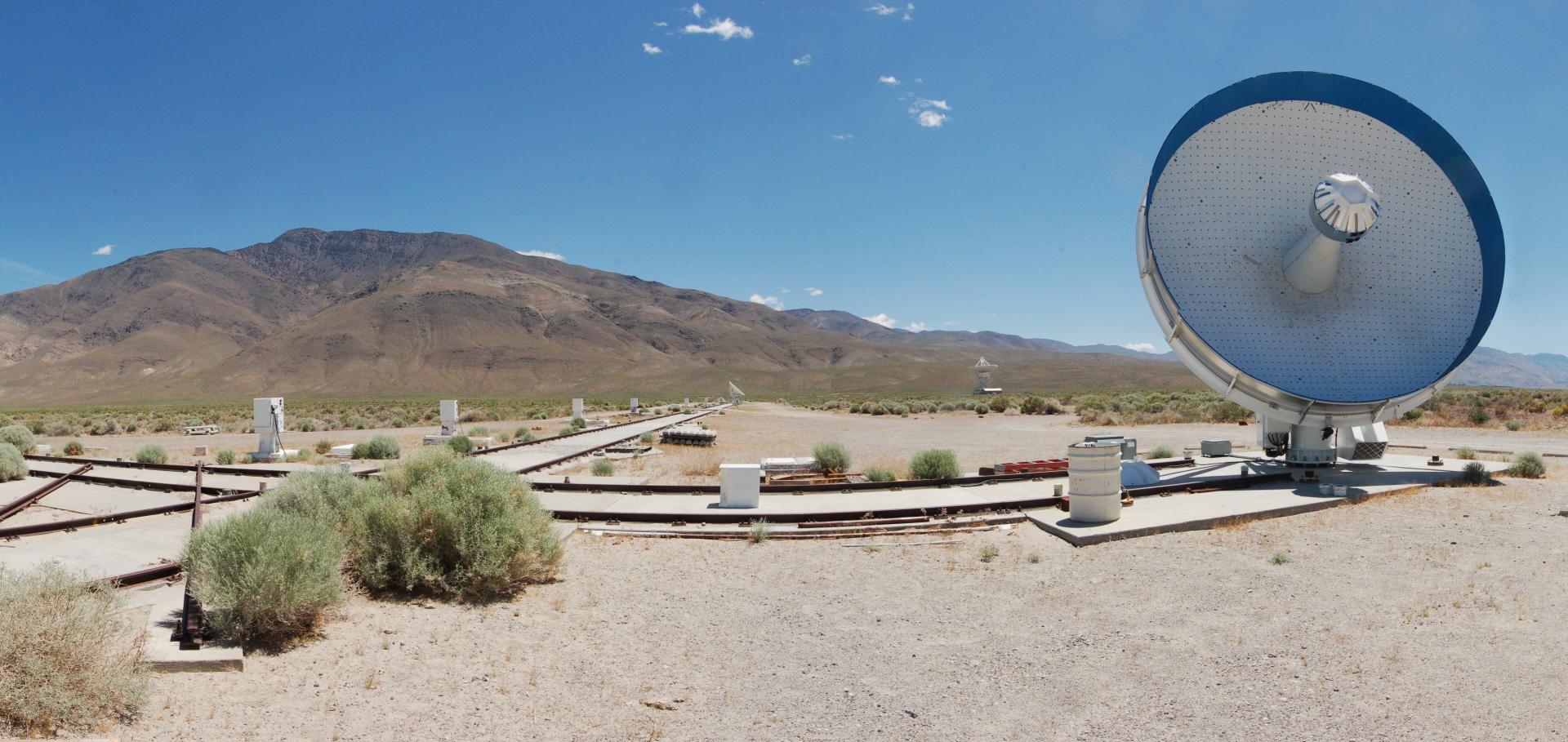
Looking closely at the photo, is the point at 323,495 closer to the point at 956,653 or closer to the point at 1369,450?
the point at 956,653

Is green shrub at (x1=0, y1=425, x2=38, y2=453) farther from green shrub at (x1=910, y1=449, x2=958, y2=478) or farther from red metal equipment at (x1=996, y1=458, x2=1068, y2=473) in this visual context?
red metal equipment at (x1=996, y1=458, x2=1068, y2=473)

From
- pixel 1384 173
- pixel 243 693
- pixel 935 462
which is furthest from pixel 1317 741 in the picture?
pixel 1384 173

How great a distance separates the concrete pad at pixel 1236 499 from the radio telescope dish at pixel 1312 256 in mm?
1091

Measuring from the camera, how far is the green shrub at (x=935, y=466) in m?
16.4

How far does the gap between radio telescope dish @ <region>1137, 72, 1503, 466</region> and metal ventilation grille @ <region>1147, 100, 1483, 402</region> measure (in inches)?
0.9

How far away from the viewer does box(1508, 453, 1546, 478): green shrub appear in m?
15.0

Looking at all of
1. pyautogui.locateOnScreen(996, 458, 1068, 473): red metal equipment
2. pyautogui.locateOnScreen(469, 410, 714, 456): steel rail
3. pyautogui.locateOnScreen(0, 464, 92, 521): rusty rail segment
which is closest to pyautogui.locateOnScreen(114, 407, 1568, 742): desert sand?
pyautogui.locateOnScreen(996, 458, 1068, 473): red metal equipment

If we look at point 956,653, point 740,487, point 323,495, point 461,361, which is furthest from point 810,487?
point 461,361

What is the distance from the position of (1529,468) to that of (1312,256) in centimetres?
606

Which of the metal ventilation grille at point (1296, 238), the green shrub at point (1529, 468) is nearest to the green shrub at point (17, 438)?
the metal ventilation grille at point (1296, 238)

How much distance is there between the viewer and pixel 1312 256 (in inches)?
541

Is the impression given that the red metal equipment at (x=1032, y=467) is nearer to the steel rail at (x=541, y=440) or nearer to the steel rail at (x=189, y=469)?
the steel rail at (x=541, y=440)

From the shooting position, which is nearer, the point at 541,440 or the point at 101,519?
the point at 101,519

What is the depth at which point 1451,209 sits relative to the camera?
14.6 metres
